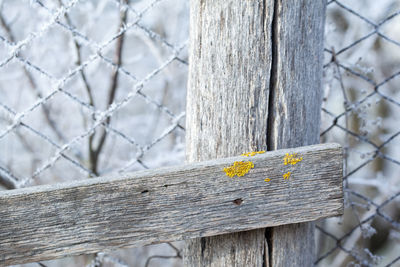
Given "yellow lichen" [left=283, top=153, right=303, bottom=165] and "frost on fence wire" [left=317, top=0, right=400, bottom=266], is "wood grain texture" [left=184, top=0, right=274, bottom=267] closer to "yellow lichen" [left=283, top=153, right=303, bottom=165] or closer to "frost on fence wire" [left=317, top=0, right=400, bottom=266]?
"yellow lichen" [left=283, top=153, right=303, bottom=165]

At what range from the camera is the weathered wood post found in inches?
32.2

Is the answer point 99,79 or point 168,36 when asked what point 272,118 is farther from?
point 99,79

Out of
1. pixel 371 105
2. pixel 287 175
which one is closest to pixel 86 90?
pixel 287 175

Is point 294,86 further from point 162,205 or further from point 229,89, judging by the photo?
point 162,205

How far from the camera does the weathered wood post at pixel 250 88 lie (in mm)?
817

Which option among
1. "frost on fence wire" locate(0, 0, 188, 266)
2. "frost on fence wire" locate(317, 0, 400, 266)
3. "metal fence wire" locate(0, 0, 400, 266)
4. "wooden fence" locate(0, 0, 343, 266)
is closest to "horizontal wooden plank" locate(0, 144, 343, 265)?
"wooden fence" locate(0, 0, 343, 266)

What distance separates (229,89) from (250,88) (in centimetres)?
5

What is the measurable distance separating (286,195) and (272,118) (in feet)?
0.57

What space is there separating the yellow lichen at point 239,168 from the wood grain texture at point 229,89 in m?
0.06

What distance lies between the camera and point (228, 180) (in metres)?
0.80

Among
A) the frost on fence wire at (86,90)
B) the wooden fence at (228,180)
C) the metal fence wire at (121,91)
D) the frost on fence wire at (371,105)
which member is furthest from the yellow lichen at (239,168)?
the frost on fence wire at (371,105)

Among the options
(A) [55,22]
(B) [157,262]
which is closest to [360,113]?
(A) [55,22]

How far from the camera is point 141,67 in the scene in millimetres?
2879

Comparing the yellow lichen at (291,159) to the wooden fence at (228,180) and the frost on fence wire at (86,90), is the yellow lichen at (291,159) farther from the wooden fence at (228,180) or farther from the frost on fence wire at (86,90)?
the frost on fence wire at (86,90)
